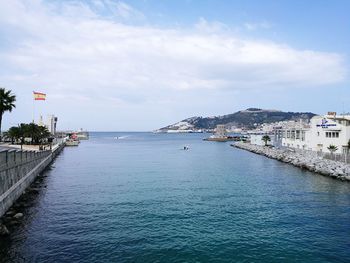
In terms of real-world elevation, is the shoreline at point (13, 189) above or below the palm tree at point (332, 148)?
below

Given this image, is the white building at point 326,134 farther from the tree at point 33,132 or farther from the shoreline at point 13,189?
the tree at point 33,132

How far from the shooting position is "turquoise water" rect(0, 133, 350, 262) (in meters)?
20.5

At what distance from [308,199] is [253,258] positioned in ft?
62.3

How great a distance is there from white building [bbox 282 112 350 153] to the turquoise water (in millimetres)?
20576

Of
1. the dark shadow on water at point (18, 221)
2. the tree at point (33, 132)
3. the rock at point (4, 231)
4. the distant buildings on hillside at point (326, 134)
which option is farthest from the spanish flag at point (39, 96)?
the rock at point (4, 231)

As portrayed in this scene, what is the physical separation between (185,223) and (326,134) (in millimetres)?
53035

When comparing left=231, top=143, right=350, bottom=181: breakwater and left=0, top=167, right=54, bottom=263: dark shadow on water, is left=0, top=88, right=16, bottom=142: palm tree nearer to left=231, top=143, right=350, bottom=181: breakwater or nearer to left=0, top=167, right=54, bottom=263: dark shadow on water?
left=0, top=167, right=54, bottom=263: dark shadow on water

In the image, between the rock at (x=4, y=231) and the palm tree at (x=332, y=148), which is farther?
the palm tree at (x=332, y=148)

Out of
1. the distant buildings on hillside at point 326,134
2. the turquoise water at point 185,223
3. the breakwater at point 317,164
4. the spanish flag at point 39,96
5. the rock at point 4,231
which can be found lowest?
the turquoise water at point 185,223

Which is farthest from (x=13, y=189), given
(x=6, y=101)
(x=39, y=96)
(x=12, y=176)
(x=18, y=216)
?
(x=39, y=96)

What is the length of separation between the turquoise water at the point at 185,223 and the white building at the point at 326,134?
20576 mm

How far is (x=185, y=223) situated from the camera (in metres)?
26.7

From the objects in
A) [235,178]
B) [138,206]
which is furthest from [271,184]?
[138,206]

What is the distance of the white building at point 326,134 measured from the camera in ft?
212
